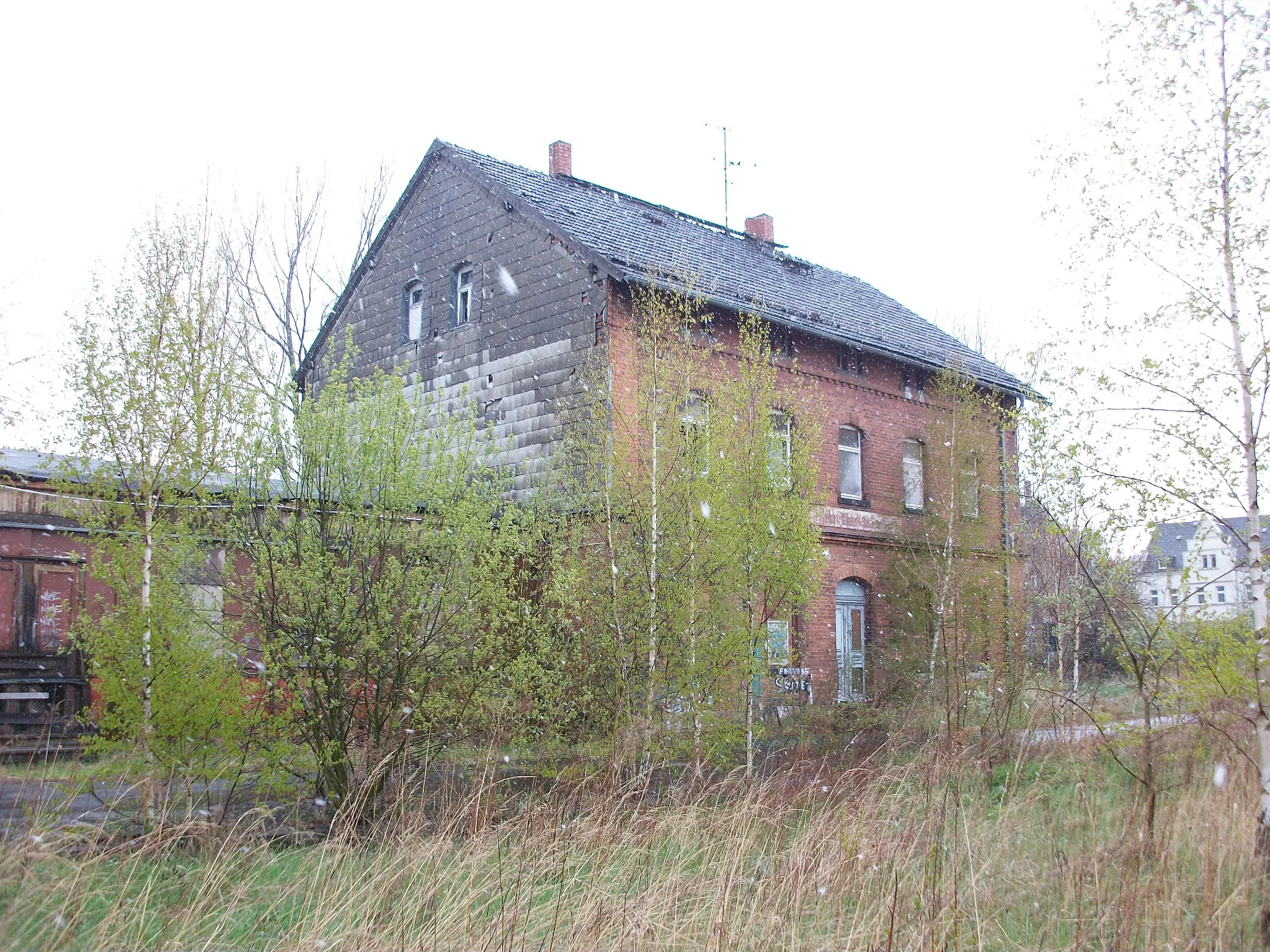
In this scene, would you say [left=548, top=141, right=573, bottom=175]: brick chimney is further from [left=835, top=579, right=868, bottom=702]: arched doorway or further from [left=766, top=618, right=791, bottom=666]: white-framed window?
[left=766, top=618, right=791, bottom=666]: white-framed window

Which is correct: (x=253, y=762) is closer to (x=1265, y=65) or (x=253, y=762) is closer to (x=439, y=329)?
(x=1265, y=65)

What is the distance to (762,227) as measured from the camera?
23.9m

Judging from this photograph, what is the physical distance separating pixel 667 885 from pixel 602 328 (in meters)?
11.9

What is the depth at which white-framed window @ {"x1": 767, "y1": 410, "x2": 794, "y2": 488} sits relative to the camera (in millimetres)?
12977

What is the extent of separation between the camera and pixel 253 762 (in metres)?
8.59

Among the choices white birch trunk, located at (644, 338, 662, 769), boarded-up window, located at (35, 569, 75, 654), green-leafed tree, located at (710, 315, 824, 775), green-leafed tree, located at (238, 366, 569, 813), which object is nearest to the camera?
green-leafed tree, located at (238, 366, 569, 813)

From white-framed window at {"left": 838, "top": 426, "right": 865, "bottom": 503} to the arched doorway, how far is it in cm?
173

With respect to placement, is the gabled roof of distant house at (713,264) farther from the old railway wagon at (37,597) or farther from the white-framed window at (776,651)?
the old railway wagon at (37,597)

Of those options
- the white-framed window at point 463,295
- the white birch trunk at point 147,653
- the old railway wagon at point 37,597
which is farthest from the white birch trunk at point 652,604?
the white-framed window at point 463,295

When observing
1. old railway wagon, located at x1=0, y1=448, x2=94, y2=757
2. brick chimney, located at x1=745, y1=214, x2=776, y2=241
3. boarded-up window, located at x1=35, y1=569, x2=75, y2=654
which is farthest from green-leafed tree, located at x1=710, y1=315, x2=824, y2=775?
brick chimney, located at x1=745, y1=214, x2=776, y2=241

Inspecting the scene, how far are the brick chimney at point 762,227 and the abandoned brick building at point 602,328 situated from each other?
1.13m

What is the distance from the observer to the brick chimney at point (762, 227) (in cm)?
2381

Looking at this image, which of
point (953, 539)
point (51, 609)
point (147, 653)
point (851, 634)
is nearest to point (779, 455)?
point (851, 634)

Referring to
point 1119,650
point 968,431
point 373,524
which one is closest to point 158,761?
point 373,524
